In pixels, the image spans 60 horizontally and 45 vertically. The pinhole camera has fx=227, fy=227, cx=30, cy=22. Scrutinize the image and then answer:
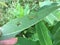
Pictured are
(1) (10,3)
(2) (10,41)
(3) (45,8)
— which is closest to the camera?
(2) (10,41)

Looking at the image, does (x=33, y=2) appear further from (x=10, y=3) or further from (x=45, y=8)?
(x=45, y=8)

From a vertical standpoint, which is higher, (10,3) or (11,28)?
(11,28)

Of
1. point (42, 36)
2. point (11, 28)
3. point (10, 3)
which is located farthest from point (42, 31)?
point (10, 3)

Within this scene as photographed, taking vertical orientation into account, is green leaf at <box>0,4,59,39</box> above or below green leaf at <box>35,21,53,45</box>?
above

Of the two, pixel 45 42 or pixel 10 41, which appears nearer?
pixel 10 41

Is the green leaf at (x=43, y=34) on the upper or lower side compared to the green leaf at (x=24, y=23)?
lower

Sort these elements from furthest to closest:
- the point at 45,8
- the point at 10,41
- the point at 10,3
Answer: the point at 10,3 < the point at 45,8 < the point at 10,41

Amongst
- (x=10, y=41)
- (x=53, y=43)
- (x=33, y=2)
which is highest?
(x=10, y=41)
